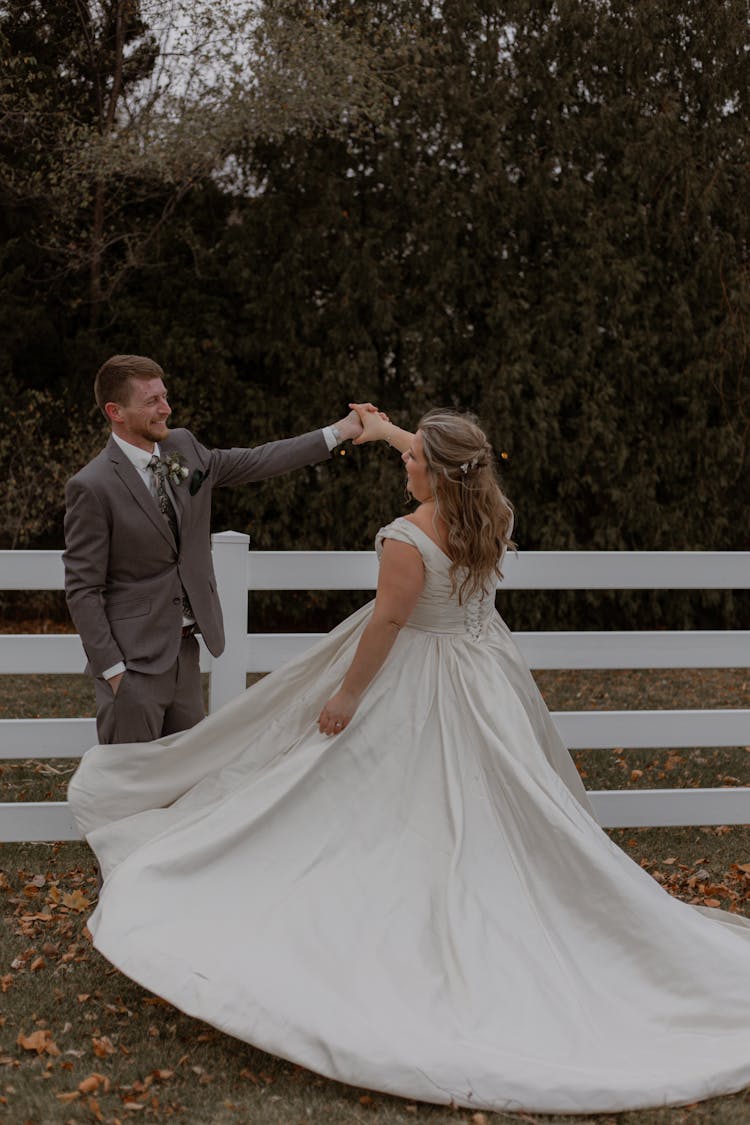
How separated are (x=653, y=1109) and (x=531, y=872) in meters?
0.83

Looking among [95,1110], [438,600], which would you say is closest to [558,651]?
[438,600]

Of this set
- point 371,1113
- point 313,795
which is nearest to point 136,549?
point 313,795

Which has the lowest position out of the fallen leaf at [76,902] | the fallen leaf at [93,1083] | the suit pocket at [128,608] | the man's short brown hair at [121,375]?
the fallen leaf at [76,902]

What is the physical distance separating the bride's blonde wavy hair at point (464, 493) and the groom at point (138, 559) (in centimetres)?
111

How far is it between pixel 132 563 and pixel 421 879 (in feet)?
5.27

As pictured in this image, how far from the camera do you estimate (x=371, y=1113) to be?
11.7 feet

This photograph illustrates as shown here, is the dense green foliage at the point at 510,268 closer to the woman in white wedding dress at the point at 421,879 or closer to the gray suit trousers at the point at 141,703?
the gray suit trousers at the point at 141,703

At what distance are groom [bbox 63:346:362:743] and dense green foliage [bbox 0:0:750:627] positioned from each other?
Result: 372 inches

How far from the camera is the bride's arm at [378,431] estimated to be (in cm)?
514

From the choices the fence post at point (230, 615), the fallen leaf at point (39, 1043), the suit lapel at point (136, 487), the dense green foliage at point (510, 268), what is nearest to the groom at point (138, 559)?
the suit lapel at point (136, 487)

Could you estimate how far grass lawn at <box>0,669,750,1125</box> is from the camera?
3.56 m

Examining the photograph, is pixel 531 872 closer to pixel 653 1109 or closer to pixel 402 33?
pixel 653 1109

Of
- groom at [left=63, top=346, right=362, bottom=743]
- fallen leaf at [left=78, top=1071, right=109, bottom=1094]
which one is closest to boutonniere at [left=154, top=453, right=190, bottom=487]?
groom at [left=63, top=346, right=362, bottom=743]

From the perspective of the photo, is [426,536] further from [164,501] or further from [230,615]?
[230,615]
